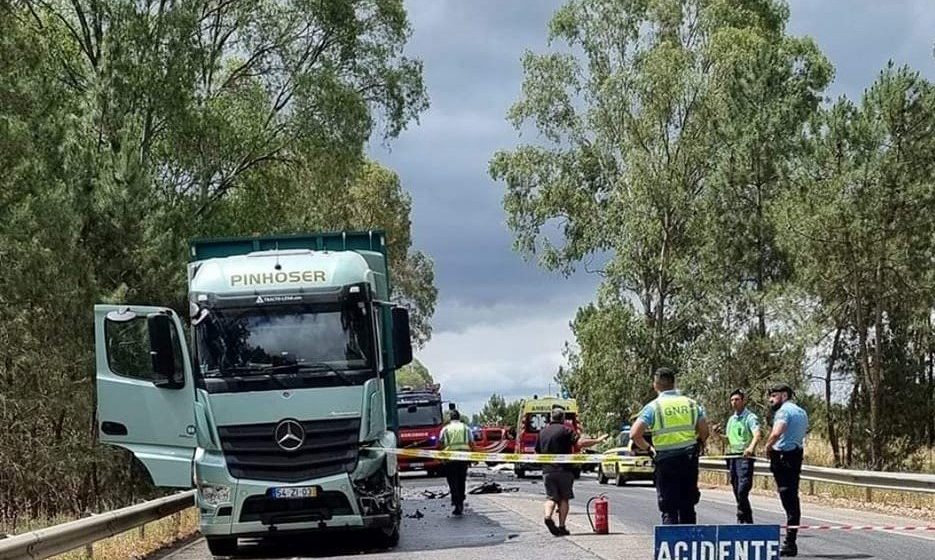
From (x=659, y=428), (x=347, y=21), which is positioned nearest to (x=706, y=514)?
(x=659, y=428)

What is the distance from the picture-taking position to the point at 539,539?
581 inches

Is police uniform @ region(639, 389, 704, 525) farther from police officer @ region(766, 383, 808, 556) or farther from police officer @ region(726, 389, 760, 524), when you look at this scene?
police officer @ region(726, 389, 760, 524)

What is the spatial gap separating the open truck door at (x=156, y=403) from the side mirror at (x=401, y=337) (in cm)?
244

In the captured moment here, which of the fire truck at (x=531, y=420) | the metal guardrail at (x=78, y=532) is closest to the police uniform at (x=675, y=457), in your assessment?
the metal guardrail at (x=78, y=532)

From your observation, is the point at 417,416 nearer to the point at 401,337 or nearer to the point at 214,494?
the point at 401,337

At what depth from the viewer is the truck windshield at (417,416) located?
124 ft

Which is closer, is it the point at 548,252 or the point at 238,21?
the point at 238,21

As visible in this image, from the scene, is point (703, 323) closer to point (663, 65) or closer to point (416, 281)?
point (663, 65)

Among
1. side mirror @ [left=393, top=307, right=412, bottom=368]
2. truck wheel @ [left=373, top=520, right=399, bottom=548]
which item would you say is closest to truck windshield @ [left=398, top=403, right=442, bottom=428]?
truck wheel @ [left=373, top=520, right=399, bottom=548]

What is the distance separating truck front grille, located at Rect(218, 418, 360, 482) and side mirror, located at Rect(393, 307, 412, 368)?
44.4 inches

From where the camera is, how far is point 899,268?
31047 mm

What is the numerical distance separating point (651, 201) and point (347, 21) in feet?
47.8

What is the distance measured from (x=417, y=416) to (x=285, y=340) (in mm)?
24425

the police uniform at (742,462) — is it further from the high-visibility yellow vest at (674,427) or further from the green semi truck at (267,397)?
the green semi truck at (267,397)
